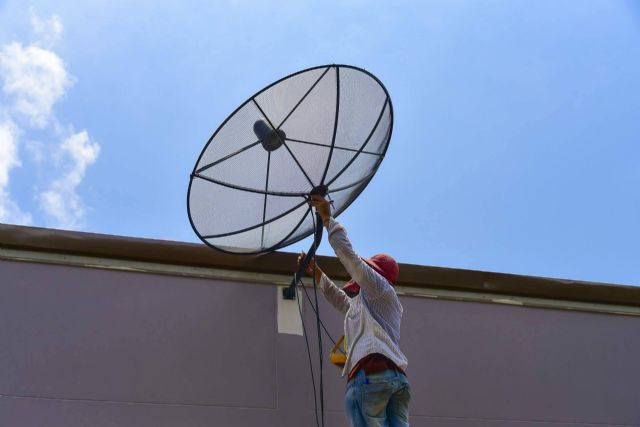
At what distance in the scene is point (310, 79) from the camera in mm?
5875

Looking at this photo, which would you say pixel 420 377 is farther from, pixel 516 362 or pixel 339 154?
pixel 339 154

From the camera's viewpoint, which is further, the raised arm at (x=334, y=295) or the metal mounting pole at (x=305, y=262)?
the raised arm at (x=334, y=295)

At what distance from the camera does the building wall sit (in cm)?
583

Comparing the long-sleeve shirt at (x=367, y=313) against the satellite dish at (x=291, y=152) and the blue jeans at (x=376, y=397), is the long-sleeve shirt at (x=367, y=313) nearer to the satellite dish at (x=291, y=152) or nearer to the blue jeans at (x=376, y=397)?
the blue jeans at (x=376, y=397)

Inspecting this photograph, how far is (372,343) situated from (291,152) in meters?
1.71

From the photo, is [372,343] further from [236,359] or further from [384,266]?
[236,359]

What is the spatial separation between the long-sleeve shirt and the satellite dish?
2.52 ft

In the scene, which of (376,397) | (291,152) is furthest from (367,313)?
(291,152)

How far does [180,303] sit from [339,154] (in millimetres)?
1821

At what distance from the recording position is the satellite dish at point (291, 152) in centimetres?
587

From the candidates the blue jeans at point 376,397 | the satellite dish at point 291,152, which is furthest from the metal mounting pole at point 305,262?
the blue jeans at point 376,397

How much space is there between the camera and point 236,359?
6.31 meters

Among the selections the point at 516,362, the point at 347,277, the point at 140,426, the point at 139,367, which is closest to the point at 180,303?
the point at 139,367

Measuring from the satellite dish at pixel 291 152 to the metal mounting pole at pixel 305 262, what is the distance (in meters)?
0.25
